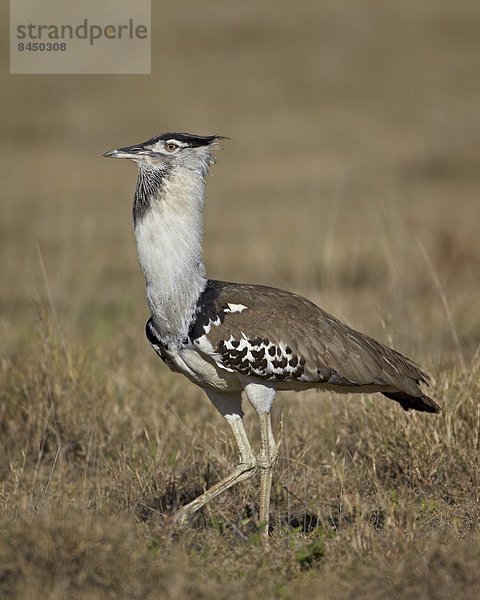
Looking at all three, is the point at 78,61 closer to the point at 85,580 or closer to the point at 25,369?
the point at 25,369

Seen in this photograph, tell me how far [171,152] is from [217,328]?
0.64m

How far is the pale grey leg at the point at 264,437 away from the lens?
3.65 m

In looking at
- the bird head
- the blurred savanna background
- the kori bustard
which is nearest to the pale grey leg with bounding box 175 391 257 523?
the kori bustard

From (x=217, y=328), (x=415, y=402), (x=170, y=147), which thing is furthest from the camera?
(x=415, y=402)

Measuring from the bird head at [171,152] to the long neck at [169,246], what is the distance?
0.10 feet

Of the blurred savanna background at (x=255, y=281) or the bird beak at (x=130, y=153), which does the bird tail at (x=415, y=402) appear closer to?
the blurred savanna background at (x=255, y=281)

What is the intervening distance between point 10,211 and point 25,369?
6332 mm

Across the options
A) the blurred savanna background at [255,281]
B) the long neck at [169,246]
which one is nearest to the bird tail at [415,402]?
the blurred savanna background at [255,281]

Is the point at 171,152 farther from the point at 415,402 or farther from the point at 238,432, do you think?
the point at 415,402

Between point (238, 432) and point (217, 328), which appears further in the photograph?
point (238, 432)

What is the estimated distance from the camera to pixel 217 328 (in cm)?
357

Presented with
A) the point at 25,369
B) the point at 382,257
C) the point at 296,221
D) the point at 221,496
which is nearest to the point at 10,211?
the point at 296,221

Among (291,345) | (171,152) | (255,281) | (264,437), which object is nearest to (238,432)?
(264,437)

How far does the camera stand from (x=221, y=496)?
412cm
